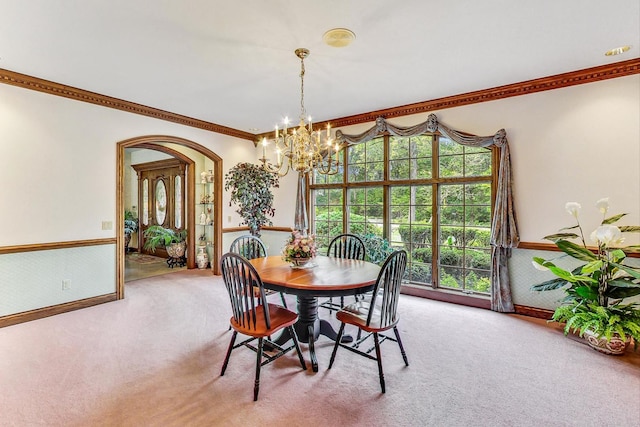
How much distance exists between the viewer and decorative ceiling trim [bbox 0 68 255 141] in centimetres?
349

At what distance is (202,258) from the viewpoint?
6488mm

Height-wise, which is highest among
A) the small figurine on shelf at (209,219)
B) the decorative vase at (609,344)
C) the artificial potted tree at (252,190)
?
the artificial potted tree at (252,190)

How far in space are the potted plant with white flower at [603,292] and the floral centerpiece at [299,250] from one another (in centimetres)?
A: 233

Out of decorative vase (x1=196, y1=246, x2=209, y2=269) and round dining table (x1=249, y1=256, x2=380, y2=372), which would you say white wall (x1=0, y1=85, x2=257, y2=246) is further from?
round dining table (x1=249, y1=256, x2=380, y2=372)

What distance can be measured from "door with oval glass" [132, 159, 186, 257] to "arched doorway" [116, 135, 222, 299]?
0.80 m

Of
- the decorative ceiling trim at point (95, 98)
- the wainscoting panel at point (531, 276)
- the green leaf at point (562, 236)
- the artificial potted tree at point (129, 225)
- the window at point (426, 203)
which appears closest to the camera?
the green leaf at point (562, 236)

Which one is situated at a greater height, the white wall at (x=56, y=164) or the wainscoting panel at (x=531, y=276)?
the white wall at (x=56, y=164)

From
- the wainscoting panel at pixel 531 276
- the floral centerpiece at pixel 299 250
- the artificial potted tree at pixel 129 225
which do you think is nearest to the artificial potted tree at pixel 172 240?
the artificial potted tree at pixel 129 225

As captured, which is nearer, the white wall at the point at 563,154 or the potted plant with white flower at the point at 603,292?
the potted plant with white flower at the point at 603,292

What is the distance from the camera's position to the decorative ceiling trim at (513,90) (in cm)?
329

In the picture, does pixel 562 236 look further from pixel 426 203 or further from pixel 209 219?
pixel 209 219

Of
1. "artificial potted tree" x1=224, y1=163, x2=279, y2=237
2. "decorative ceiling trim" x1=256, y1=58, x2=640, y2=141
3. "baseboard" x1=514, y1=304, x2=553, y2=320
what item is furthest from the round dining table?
"decorative ceiling trim" x1=256, y1=58, x2=640, y2=141

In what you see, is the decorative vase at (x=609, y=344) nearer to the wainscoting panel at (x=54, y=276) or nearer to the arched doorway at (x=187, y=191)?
the arched doorway at (x=187, y=191)

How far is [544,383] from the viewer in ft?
7.97
